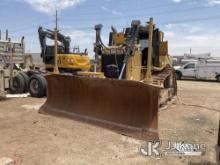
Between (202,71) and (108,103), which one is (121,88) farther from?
(202,71)

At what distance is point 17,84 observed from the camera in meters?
14.3

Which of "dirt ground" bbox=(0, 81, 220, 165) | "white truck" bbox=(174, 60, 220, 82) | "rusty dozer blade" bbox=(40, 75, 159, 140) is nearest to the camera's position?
"dirt ground" bbox=(0, 81, 220, 165)

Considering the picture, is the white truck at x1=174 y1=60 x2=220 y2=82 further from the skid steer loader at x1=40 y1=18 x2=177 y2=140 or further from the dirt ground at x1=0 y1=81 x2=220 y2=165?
the dirt ground at x1=0 y1=81 x2=220 y2=165

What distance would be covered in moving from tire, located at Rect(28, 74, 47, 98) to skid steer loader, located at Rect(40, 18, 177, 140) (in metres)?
3.11

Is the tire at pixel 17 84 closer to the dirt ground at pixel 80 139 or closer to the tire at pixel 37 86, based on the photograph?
the tire at pixel 37 86

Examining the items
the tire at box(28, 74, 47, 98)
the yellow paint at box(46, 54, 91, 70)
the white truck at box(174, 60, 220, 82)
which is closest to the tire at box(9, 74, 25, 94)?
the tire at box(28, 74, 47, 98)

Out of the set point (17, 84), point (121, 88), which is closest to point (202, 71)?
point (17, 84)

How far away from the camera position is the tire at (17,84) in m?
14.2

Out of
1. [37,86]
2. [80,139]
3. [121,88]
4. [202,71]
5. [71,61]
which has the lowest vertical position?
[80,139]

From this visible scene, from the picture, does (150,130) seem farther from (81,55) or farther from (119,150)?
(81,55)

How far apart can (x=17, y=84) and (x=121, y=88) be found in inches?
298

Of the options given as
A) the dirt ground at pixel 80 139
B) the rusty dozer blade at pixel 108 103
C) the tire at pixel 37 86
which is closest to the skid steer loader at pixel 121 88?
the rusty dozer blade at pixel 108 103

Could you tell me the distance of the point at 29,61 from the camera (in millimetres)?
16812

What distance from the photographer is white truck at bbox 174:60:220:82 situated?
2881cm
